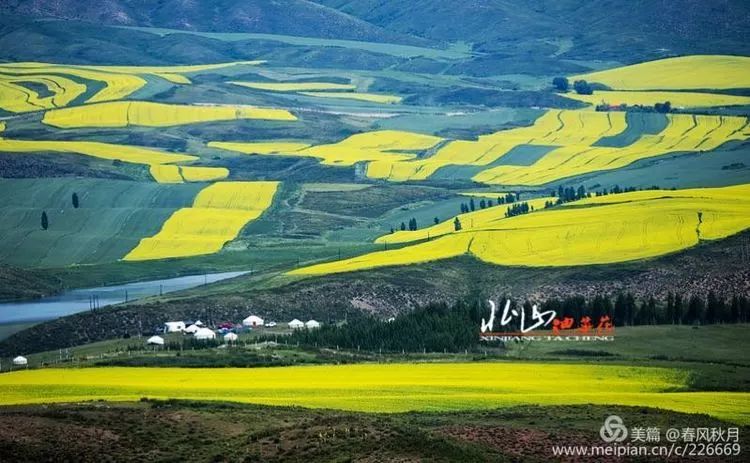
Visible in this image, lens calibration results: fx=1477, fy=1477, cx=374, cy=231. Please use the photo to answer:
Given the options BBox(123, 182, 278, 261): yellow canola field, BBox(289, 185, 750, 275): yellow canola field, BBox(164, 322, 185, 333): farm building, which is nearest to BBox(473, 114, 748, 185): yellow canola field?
BBox(123, 182, 278, 261): yellow canola field

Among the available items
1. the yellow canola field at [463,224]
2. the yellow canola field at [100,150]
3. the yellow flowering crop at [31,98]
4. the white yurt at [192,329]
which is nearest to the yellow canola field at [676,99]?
the yellow canola field at [100,150]

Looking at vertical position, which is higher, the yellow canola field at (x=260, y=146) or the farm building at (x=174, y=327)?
the yellow canola field at (x=260, y=146)

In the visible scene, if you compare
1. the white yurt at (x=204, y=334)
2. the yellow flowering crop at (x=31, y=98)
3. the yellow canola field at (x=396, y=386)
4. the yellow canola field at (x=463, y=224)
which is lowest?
the yellow canola field at (x=396, y=386)

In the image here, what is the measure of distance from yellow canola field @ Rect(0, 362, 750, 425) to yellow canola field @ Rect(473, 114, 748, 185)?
79746 mm

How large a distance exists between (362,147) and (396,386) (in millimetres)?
111973

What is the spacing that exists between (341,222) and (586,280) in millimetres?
42329

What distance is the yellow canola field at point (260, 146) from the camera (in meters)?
162

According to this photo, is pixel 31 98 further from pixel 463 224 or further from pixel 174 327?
pixel 174 327

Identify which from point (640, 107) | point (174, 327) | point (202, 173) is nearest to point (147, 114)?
point (202, 173)

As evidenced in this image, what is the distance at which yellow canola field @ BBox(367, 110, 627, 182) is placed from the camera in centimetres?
14688

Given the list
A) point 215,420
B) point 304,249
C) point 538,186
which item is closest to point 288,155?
point 538,186

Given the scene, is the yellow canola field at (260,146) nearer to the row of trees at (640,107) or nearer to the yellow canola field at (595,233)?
the row of trees at (640,107)

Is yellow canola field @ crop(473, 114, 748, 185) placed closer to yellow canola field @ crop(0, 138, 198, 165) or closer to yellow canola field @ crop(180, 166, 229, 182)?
yellow canola field @ crop(180, 166, 229, 182)

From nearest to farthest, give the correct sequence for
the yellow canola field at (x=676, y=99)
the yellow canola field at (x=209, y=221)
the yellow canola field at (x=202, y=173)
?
the yellow canola field at (x=209, y=221) → the yellow canola field at (x=202, y=173) → the yellow canola field at (x=676, y=99)
